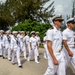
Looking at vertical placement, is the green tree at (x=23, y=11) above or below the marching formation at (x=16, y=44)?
above

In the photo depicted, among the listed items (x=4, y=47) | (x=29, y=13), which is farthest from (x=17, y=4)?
(x=4, y=47)

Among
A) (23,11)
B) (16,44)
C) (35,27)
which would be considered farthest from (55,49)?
(23,11)

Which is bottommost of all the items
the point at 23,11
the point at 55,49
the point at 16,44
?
the point at 16,44

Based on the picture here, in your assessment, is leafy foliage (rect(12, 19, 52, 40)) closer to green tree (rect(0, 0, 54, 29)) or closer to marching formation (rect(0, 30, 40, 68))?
green tree (rect(0, 0, 54, 29))

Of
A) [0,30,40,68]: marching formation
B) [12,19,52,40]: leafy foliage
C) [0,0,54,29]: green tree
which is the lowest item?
[0,30,40,68]: marching formation

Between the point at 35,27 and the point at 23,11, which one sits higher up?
the point at 23,11

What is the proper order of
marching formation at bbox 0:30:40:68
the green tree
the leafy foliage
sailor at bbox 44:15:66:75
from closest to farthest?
1. sailor at bbox 44:15:66:75
2. marching formation at bbox 0:30:40:68
3. the leafy foliage
4. the green tree

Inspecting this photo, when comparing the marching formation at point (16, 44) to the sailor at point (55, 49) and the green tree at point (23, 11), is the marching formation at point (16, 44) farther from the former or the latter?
the green tree at point (23, 11)

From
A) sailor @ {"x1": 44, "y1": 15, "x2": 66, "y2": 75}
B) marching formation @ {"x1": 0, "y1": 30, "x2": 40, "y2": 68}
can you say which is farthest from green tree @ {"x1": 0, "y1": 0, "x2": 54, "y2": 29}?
sailor @ {"x1": 44, "y1": 15, "x2": 66, "y2": 75}

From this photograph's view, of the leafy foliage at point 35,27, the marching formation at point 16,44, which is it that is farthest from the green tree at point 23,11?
the marching formation at point 16,44

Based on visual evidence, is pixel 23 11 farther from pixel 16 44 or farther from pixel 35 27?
pixel 16 44

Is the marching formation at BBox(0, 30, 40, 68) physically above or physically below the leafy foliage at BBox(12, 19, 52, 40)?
below

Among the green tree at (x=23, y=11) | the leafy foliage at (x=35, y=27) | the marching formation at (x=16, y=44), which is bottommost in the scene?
the marching formation at (x=16, y=44)

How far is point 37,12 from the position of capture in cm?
5056
